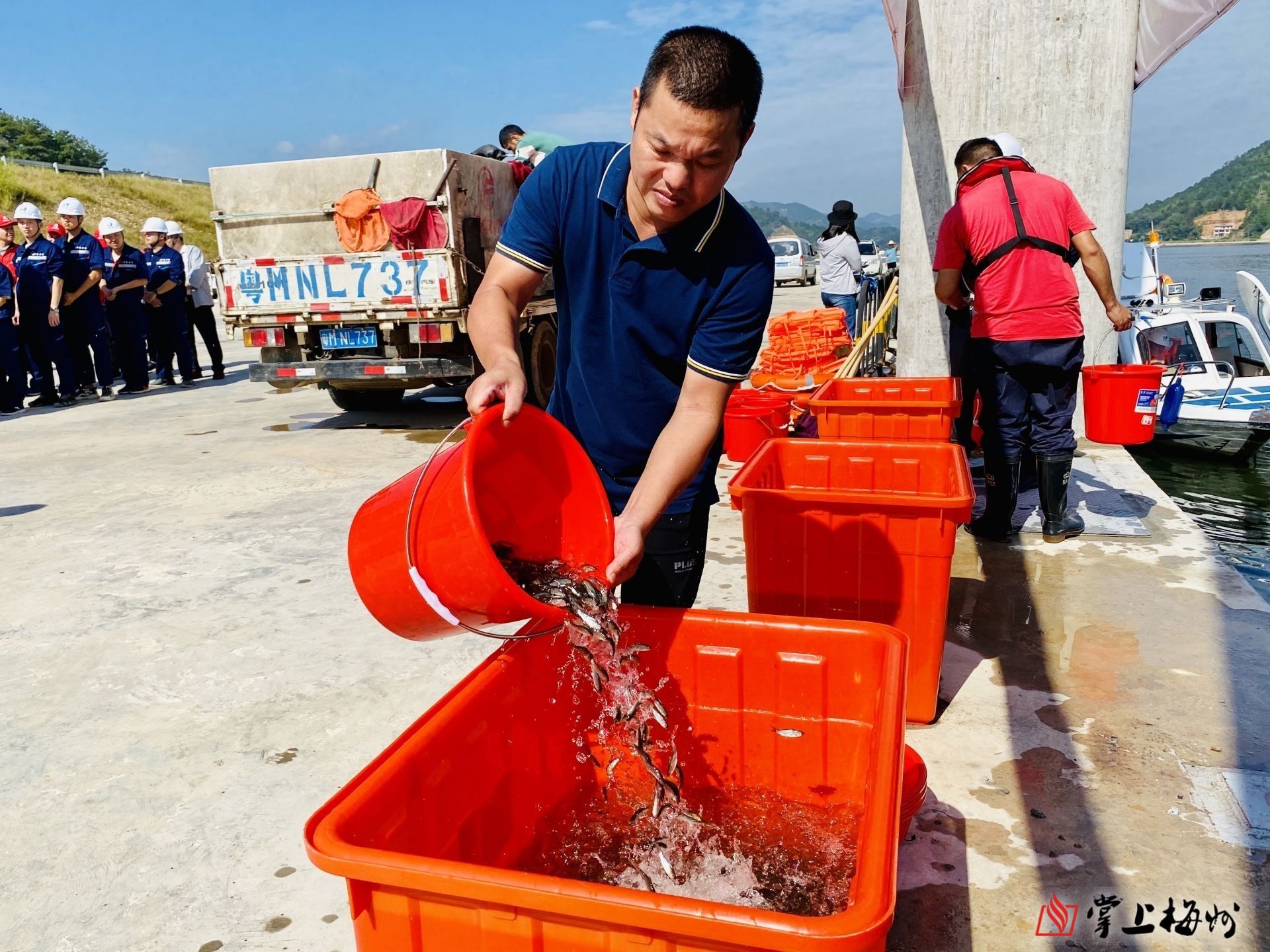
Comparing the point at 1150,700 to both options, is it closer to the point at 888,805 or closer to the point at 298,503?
the point at 888,805

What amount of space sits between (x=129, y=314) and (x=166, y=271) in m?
0.71

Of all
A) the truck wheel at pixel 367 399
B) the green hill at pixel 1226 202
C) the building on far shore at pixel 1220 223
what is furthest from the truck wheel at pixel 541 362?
the building on far shore at pixel 1220 223

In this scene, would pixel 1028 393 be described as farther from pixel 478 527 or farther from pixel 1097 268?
pixel 478 527

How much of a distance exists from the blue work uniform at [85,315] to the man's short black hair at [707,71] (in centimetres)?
1059

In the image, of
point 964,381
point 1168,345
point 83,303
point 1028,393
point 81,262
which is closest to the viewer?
point 1028,393

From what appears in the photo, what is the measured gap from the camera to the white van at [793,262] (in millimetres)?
27375

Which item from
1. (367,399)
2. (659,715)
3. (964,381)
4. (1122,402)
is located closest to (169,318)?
(367,399)

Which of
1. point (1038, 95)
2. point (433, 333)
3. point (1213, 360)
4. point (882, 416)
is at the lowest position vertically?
point (1213, 360)

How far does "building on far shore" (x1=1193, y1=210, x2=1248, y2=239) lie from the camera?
106312mm

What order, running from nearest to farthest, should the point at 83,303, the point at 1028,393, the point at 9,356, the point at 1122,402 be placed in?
the point at 1028,393 → the point at 1122,402 → the point at 9,356 → the point at 83,303

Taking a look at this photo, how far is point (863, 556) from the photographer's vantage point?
2.73 meters

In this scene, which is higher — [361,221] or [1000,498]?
[361,221]

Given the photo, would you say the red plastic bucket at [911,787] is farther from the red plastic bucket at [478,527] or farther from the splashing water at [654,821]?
the red plastic bucket at [478,527]

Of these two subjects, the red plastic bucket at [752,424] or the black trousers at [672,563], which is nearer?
the black trousers at [672,563]
